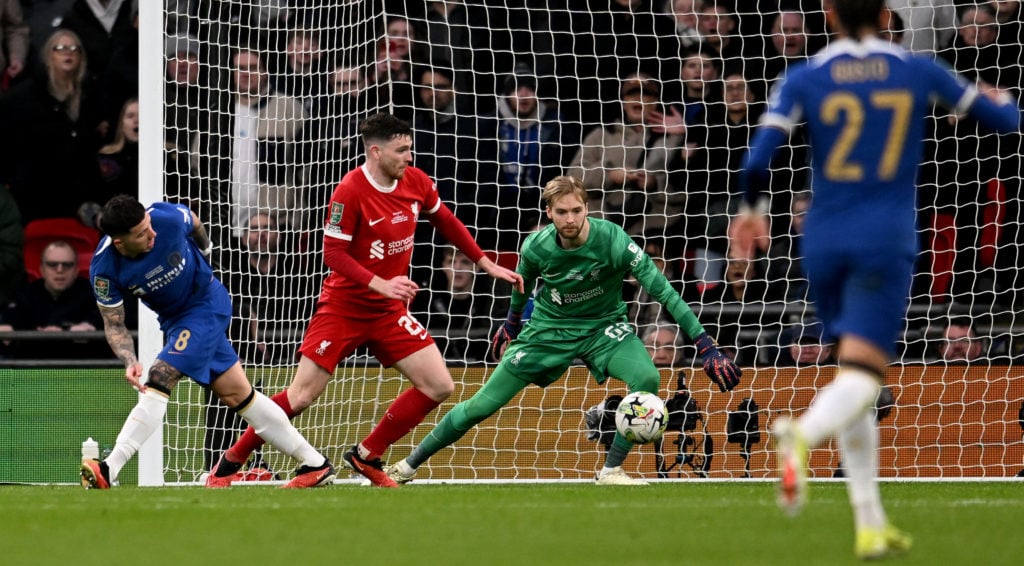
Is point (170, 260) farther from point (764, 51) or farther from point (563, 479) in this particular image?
point (764, 51)

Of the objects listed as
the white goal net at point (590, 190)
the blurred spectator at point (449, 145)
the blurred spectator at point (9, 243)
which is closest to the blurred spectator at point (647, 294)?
the white goal net at point (590, 190)

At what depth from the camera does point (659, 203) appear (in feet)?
37.4

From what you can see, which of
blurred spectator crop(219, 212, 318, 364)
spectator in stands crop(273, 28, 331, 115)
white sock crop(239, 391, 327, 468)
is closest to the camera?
white sock crop(239, 391, 327, 468)

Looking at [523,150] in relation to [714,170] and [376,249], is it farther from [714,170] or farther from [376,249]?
[376,249]

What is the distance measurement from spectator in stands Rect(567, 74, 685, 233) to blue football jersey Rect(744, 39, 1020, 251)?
620cm

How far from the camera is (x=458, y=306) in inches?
454

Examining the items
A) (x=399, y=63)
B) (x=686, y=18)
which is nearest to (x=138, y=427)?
(x=399, y=63)

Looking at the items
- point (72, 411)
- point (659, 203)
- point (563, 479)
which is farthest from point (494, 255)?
point (72, 411)

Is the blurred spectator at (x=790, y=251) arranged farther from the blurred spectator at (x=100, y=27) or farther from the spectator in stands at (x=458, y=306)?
the blurred spectator at (x=100, y=27)

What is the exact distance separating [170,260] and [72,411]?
299cm

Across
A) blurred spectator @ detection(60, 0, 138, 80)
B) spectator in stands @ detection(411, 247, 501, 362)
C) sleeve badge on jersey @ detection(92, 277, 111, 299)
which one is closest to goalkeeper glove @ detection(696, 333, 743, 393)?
spectator in stands @ detection(411, 247, 501, 362)

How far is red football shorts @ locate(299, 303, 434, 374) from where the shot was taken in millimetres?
9086

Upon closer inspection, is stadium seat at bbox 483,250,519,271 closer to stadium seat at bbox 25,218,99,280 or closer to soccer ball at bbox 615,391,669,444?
soccer ball at bbox 615,391,669,444

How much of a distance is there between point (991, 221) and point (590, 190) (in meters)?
2.91
